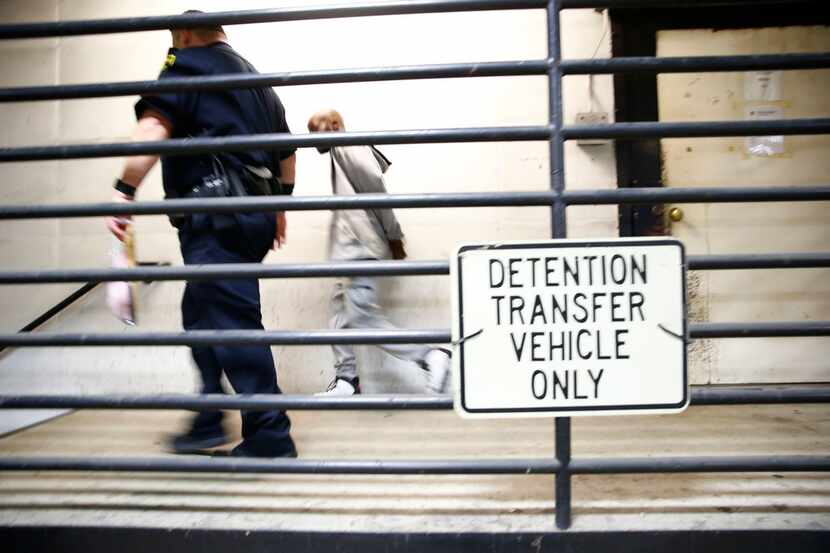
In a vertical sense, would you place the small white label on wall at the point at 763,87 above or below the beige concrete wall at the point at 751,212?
above

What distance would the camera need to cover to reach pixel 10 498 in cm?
182

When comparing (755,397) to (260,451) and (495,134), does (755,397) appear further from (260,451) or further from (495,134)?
(260,451)

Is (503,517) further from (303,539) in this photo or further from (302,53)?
(302,53)

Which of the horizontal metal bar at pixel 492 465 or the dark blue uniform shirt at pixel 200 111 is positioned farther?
the dark blue uniform shirt at pixel 200 111

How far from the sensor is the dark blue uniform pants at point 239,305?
76.6 inches

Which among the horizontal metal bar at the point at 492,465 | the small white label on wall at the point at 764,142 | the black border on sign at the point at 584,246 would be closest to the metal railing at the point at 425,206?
the horizontal metal bar at the point at 492,465

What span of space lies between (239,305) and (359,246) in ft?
4.19

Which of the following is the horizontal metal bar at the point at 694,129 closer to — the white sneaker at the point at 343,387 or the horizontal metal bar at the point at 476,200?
the horizontal metal bar at the point at 476,200

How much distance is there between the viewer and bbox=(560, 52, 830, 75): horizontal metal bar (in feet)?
5.15

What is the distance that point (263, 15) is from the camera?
1627 mm

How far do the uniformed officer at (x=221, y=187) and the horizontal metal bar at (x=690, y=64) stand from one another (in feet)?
4.00

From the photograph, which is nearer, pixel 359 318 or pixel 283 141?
pixel 283 141

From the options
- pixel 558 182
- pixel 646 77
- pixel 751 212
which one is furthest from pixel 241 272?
pixel 751 212

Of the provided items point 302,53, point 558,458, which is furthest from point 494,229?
point 558,458
